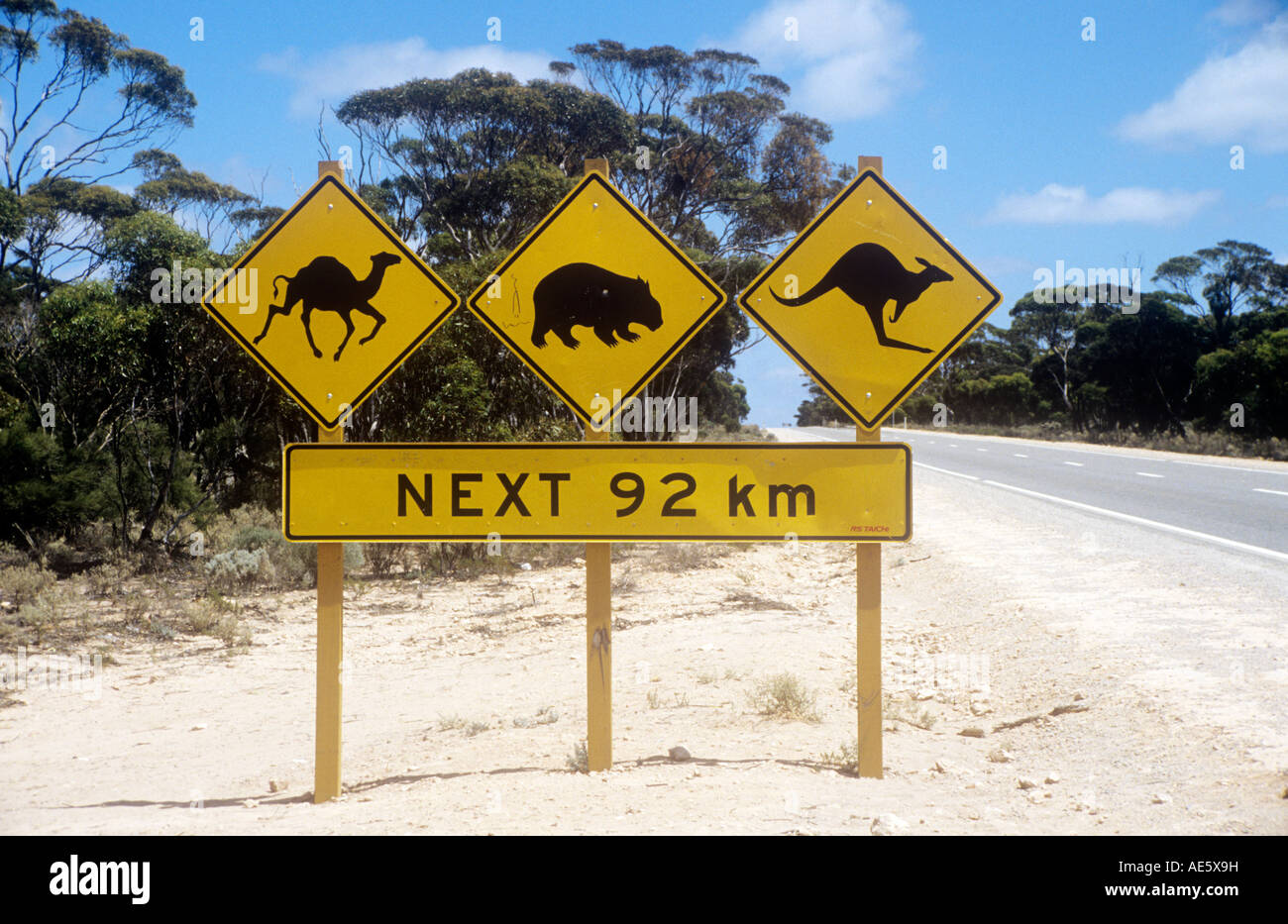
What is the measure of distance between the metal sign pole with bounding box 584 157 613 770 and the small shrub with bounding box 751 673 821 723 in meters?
1.35

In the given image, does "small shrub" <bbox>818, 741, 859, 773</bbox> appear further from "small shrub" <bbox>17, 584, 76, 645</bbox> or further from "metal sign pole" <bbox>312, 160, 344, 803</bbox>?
"small shrub" <bbox>17, 584, 76, 645</bbox>

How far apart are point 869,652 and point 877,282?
163 centimetres

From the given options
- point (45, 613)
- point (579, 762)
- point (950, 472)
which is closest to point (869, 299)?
point (579, 762)

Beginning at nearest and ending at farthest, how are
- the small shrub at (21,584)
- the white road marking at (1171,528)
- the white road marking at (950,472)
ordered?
the white road marking at (1171,528)
the small shrub at (21,584)
the white road marking at (950,472)

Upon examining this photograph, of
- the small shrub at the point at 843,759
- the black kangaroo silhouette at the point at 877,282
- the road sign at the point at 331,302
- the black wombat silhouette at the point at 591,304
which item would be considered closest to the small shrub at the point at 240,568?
the road sign at the point at 331,302

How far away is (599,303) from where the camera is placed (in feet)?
13.8

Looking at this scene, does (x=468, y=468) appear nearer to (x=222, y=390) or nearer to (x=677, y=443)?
(x=677, y=443)

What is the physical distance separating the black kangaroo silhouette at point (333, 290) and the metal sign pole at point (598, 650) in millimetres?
1068

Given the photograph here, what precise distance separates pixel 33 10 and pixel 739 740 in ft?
108

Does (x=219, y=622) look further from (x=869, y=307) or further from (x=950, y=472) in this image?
(x=950, y=472)

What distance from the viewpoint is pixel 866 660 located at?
4.16 metres

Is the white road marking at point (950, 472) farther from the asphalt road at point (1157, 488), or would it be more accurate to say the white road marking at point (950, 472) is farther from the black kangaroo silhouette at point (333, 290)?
the black kangaroo silhouette at point (333, 290)

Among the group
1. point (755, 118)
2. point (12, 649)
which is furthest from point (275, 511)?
point (755, 118)

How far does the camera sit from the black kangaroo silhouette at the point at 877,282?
4152mm
